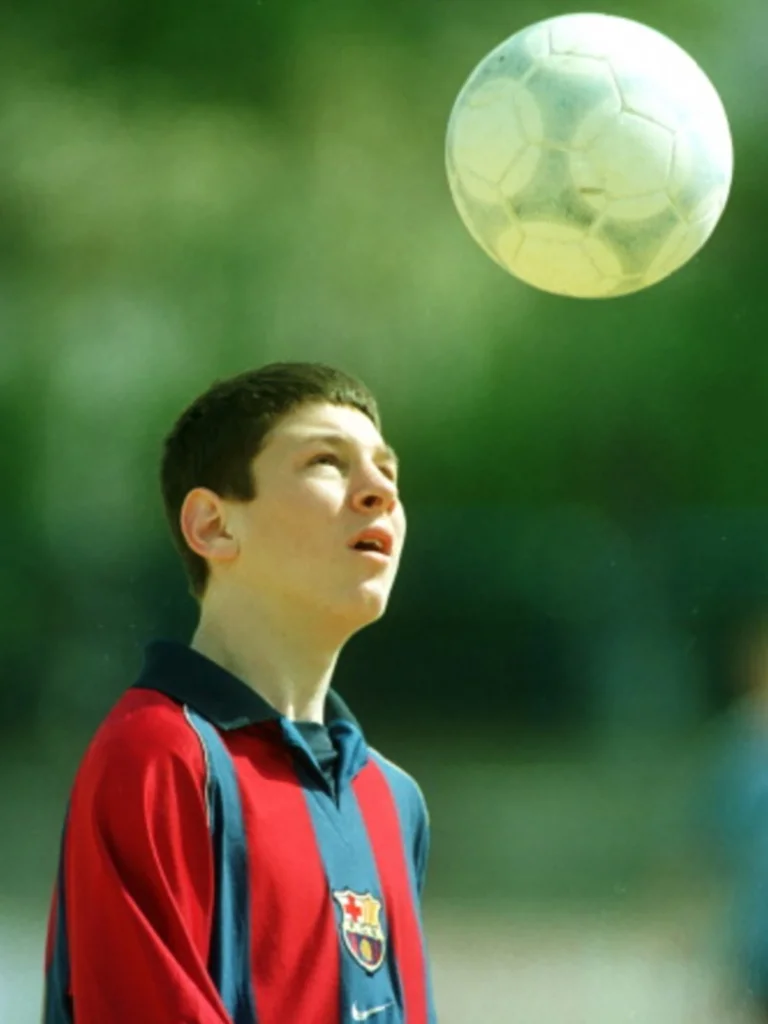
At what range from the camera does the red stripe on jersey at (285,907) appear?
240 cm

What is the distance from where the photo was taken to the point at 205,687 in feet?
8.25

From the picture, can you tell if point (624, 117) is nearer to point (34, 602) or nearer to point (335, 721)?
point (335, 721)

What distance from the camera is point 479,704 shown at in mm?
9328

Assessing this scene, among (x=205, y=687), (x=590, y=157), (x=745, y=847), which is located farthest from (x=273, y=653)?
(x=745, y=847)

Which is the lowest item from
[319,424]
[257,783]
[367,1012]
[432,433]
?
[367,1012]

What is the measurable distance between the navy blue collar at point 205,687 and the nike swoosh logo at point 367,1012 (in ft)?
1.07

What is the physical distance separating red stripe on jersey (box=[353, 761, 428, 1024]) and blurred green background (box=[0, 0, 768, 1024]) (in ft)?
11.1

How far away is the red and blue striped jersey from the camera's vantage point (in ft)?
7.63

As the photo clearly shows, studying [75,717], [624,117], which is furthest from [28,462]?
[624,117]

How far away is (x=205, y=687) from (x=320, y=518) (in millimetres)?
250

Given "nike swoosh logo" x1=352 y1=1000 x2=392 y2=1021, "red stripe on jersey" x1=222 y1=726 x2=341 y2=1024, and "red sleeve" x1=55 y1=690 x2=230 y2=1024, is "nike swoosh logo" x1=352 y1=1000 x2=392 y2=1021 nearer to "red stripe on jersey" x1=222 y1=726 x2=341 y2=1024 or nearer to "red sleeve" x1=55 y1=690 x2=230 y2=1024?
"red stripe on jersey" x1=222 y1=726 x2=341 y2=1024

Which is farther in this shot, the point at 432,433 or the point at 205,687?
the point at 432,433

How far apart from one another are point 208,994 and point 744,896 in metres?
2.40

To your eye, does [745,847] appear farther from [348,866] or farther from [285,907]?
[285,907]
